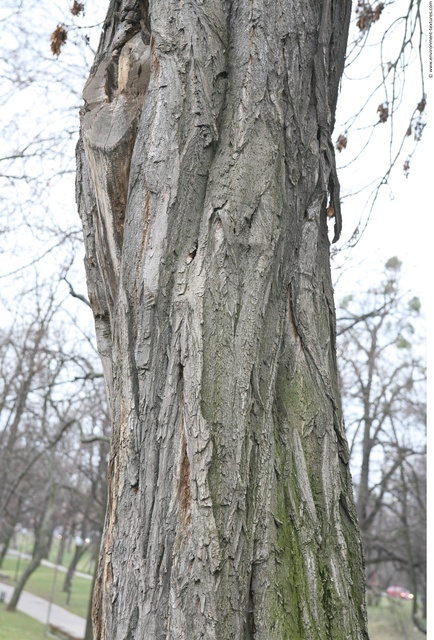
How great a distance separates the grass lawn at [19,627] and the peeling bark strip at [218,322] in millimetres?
14551

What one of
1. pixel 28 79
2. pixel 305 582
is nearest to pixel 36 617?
pixel 28 79

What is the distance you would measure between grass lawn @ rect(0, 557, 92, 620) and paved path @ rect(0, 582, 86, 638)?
470mm

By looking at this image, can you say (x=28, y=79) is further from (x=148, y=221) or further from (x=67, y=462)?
(x=67, y=462)

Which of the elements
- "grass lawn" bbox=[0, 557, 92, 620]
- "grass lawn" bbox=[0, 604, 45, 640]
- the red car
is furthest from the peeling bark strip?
"grass lawn" bbox=[0, 557, 92, 620]

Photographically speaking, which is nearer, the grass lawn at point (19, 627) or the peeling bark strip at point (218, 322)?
the peeling bark strip at point (218, 322)

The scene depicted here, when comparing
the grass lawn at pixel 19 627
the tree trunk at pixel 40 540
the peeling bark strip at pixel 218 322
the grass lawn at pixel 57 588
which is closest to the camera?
the peeling bark strip at pixel 218 322

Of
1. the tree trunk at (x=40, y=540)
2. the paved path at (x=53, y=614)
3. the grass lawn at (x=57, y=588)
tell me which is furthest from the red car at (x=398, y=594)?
the grass lawn at (x=57, y=588)

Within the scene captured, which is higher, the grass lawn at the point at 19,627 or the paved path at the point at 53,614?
the paved path at the point at 53,614

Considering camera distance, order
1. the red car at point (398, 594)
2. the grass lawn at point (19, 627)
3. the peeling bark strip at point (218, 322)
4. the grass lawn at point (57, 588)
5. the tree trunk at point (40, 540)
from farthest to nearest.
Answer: the grass lawn at point (57, 588)
the red car at point (398, 594)
the grass lawn at point (19, 627)
the tree trunk at point (40, 540)
the peeling bark strip at point (218, 322)

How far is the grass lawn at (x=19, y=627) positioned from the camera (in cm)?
1503

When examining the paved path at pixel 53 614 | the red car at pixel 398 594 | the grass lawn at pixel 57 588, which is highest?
the red car at pixel 398 594

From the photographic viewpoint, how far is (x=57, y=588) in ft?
100

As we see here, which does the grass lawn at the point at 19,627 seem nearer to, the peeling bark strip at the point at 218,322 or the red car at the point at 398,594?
the red car at the point at 398,594

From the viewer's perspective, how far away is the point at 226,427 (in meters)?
1.76
